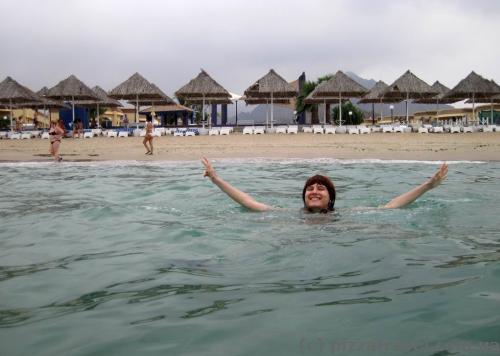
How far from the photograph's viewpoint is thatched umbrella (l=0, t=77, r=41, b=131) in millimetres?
23520

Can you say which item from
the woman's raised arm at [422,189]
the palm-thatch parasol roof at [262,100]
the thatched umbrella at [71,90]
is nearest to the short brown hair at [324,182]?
the woman's raised arm at [422,189]

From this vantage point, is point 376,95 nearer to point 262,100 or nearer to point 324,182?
point 262,100

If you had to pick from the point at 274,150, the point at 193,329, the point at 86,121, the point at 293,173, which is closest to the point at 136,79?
the point at 86,121

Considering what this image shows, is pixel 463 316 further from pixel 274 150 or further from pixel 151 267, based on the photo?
pixel 274 150

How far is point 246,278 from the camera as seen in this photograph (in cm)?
263

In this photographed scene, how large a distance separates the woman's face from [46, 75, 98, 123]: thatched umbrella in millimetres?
22173

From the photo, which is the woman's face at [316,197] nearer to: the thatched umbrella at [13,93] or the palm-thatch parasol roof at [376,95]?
the thatched umbrella at [13,93]

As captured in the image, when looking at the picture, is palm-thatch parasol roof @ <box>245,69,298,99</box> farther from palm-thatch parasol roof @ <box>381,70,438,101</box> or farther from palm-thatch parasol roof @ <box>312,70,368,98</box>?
palm-thatch parasol roof @ <box>381,70,438,101</box>

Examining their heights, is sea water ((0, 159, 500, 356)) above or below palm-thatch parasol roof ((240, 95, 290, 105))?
below

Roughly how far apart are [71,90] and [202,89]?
6.27 meters

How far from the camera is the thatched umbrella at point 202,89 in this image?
2473 centimetres

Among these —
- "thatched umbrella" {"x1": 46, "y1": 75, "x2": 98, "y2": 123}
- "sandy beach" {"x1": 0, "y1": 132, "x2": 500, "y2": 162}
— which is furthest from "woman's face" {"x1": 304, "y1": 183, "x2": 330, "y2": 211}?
"thatched umbrella" {"x1": 46, "y1": 75, "x2": 98, "y2": 123}

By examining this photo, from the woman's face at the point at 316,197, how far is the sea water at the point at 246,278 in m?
0.15

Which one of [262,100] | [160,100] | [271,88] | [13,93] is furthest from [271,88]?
[13,93]
